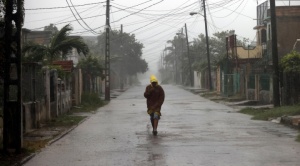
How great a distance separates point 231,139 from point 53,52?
47.9 ft

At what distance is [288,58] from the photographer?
77.6 ft

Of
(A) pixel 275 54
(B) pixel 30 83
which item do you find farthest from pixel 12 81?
(A) pixel 275 54

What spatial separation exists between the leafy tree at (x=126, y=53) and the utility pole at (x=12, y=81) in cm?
7275

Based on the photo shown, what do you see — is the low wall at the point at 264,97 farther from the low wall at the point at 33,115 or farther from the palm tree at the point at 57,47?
the low wall at the point at 33,115

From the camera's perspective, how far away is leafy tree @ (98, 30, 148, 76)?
277ft

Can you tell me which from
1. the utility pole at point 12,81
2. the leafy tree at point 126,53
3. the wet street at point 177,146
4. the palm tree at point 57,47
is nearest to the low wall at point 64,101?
the palm tree at point 57,47

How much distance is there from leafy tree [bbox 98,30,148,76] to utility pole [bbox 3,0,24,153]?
72746 millimetres

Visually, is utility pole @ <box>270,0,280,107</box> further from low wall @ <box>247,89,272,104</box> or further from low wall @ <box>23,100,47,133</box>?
low wall @ <box>23,100,47,133</box>

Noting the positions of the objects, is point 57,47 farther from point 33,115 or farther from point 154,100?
point 154,100

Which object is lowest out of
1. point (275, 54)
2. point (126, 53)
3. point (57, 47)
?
point (275, 54)

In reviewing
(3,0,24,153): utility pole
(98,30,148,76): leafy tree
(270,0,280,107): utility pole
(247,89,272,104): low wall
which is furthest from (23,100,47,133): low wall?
(98,30,148,76): leafy tree

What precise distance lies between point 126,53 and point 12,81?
247 feet

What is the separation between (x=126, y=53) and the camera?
85.8m

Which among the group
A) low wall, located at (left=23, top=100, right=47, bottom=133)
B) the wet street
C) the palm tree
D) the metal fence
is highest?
the palm tree
